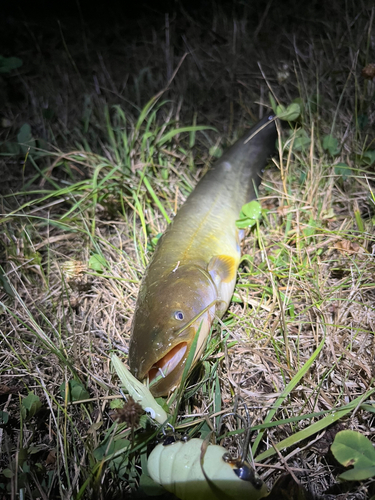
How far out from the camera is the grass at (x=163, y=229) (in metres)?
1.80

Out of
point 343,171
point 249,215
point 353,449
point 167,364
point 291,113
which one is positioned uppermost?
point 291,113

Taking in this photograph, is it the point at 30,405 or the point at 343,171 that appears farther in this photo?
the point at 343,171

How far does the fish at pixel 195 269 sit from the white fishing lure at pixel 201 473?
13.6 inches

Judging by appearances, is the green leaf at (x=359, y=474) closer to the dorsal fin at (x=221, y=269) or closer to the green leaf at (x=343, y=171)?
the dorsal fin at (x=221, y=269)

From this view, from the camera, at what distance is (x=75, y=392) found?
6.53 feet

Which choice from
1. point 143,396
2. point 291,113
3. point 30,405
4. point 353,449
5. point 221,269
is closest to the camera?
point 353,449

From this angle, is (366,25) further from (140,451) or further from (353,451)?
(140,451)

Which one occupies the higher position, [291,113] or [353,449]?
[291,113]

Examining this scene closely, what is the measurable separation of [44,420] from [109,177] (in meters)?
1.79

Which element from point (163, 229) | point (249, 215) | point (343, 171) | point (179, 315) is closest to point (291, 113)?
point (343, 171)

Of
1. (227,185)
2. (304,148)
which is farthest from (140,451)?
(304,148)

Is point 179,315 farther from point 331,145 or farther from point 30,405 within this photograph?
point 331,145

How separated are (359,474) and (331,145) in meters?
2.24

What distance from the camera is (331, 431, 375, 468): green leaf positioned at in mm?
1569
